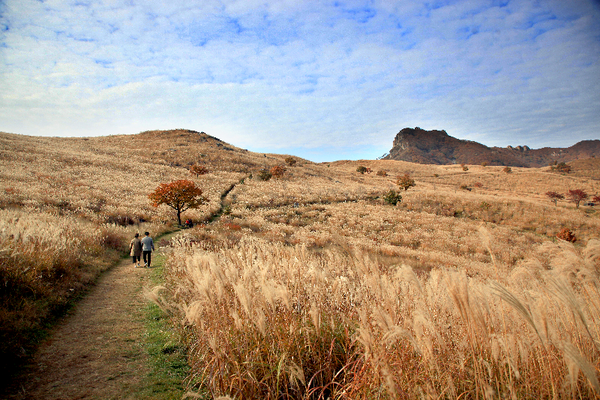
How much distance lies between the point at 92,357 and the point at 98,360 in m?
0.19

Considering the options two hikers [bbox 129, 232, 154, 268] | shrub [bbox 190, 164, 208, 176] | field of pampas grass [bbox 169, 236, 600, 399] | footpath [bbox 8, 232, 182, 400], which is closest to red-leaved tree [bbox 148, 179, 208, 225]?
two hikers [bbox 129, 232, 154, 268]

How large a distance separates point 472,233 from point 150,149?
217ft

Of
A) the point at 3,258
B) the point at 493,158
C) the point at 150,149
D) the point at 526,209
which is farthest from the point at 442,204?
the point at 493,158

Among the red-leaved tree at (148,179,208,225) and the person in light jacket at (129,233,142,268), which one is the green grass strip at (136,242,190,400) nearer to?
the person in light jacket at (129,233,142,268)

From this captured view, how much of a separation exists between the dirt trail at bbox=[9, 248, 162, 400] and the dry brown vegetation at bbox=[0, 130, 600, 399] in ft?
2.66

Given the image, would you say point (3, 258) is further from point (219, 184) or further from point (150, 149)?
point (150, 149)

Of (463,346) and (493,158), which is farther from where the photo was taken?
(493,158)

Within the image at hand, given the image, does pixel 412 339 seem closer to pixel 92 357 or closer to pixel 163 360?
pixel 163 360

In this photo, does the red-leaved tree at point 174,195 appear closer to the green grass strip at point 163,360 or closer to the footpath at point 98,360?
the footpath at point 98,360

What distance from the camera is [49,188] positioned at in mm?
24453

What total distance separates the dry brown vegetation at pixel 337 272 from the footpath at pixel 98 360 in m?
0.67

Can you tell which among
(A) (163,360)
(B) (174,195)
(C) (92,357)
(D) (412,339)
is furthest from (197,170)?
(D) (412,339)

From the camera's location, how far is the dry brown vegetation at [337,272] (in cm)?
228

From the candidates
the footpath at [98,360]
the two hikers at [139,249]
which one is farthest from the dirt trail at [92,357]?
the two hikers at [139,249]
